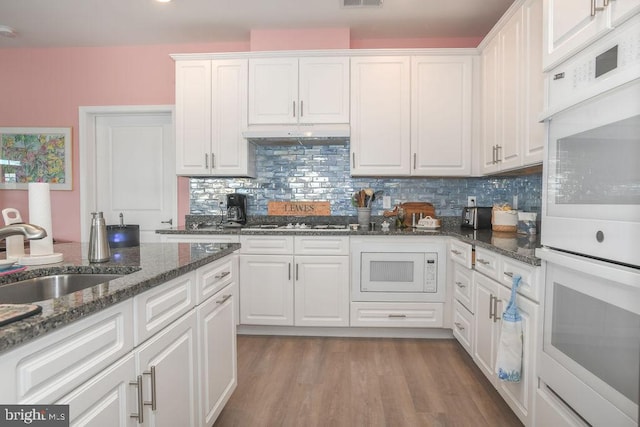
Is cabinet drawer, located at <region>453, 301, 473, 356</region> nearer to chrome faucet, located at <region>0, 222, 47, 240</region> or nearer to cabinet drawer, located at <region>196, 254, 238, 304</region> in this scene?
cabinet drawer, located at <region>196, 254, 238, 304</region>

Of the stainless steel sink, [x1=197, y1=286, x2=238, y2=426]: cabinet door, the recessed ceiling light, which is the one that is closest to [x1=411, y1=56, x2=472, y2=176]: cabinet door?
[x1=197, y1=286, x2=238, y2=426]: cabinet door

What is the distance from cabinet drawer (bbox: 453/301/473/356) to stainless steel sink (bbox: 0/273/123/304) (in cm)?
217

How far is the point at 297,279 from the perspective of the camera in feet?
9.93

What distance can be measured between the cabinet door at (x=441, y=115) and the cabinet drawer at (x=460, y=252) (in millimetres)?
706

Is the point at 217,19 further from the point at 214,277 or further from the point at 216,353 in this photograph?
the point at 216,353

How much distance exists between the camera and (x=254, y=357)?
2668mm

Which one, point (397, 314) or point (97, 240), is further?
point (397, 314)

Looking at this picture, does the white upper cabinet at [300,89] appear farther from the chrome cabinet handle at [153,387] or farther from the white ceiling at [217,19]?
the chrome cabinet handle at [153,387]

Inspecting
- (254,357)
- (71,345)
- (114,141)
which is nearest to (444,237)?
(254,357)

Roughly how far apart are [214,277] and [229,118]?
6.49 feet

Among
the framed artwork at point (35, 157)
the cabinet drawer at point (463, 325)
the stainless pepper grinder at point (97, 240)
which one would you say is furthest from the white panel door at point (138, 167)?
the cabinet drawer at point (463, 325)

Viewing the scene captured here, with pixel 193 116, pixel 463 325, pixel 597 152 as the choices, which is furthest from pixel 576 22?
pixel 193 116

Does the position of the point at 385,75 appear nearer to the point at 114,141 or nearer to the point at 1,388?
the point at 114,141

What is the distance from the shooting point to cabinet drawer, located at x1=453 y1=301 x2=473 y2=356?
8.15 feet
